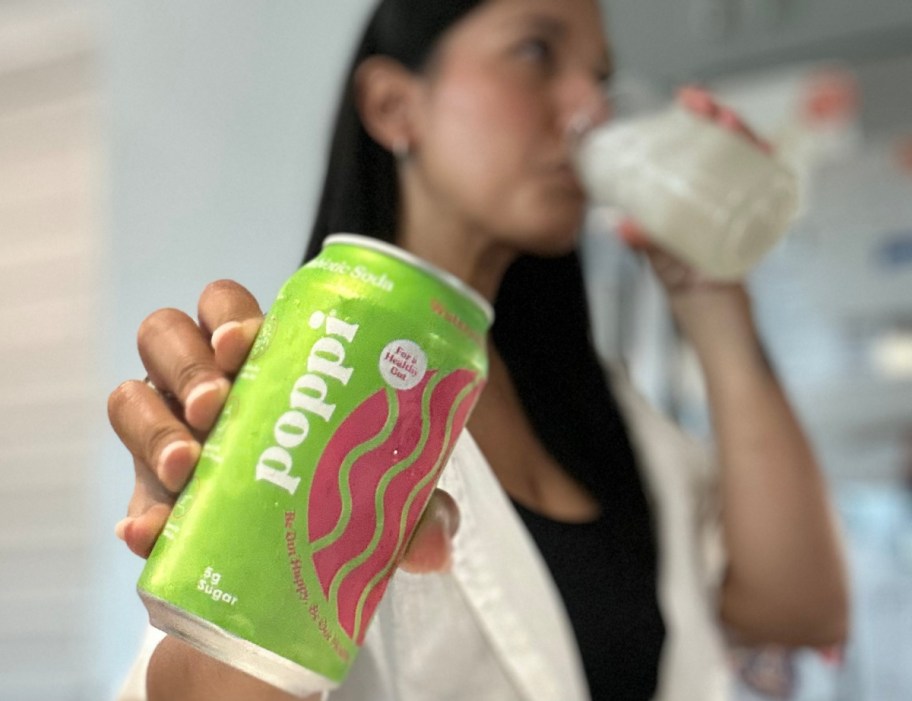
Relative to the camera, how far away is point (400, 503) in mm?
289

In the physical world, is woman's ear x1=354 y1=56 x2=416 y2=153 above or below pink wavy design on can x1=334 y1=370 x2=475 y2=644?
above

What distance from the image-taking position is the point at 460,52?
38cm

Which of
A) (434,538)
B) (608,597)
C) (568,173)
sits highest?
(568,173)

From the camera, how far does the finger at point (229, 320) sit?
0.96ft

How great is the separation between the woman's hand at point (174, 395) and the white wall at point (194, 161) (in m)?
0.02

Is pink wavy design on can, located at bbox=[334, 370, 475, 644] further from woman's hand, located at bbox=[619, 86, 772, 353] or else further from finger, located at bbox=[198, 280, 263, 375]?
woman's hand, located at bbox=[619, 86, 772, 353]

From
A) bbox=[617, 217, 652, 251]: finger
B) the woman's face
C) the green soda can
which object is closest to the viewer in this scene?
the green soda can

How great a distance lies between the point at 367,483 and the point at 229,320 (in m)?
0.08

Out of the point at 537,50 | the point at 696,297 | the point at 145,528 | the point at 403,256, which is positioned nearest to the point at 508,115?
the point at 537,50

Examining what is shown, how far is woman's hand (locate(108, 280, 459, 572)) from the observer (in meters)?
0.28

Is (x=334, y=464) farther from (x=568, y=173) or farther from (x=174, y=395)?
(x=568, y=173)

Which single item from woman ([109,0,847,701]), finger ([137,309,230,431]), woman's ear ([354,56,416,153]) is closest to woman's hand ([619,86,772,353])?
woman ([109,0,847,701])

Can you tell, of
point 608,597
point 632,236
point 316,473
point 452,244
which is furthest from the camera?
point 632,236

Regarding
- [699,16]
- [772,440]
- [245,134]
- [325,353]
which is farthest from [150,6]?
[699,16]
